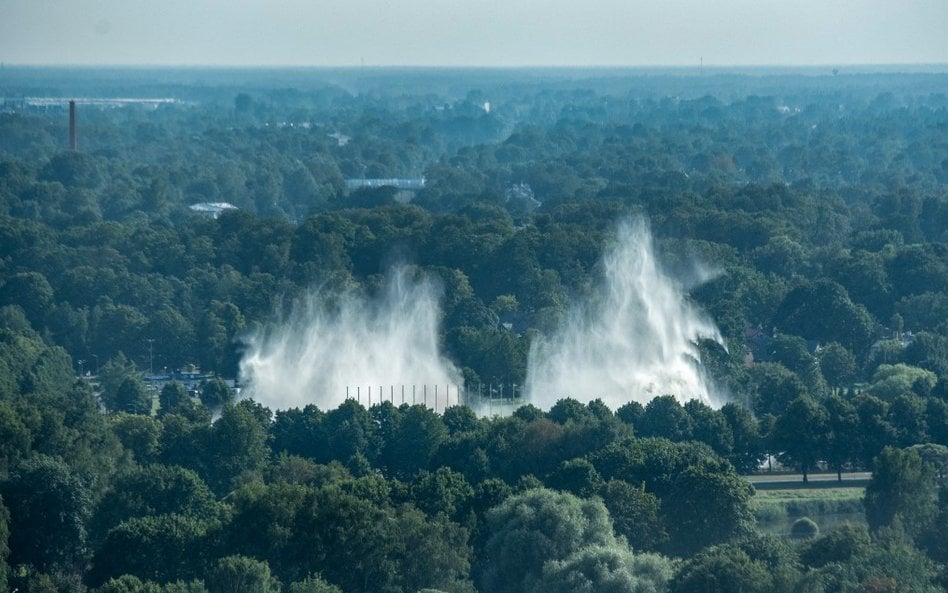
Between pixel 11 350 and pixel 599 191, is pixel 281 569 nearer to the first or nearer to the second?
pixel 11 350

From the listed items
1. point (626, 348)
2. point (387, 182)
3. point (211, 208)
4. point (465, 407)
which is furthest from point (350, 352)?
point (387, 182)

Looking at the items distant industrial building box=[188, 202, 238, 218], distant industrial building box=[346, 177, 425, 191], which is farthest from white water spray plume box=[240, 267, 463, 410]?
distant industrial building box=[346, 177, 425, 191]

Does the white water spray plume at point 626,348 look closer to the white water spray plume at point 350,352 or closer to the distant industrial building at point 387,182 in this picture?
the white water spray plume at point 350,352

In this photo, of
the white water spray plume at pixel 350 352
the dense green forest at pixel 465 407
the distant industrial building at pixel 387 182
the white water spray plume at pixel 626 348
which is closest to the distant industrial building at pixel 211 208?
the dense green forest at pixel 465 407

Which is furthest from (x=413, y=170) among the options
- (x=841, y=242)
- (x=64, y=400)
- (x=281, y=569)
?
(x=281, y=569)

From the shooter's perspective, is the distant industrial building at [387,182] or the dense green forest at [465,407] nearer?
the dense green forest at [465,407]

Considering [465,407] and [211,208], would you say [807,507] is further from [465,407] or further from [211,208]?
[211,208]

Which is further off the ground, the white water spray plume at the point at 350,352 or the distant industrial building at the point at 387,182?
the white water spray plume at the point at 350,352

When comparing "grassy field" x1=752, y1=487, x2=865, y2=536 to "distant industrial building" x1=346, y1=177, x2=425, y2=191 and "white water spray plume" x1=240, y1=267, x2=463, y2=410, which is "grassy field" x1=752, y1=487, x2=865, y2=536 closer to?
"white water spray plume" x1=240, y1=267, x2=463, y2=410
